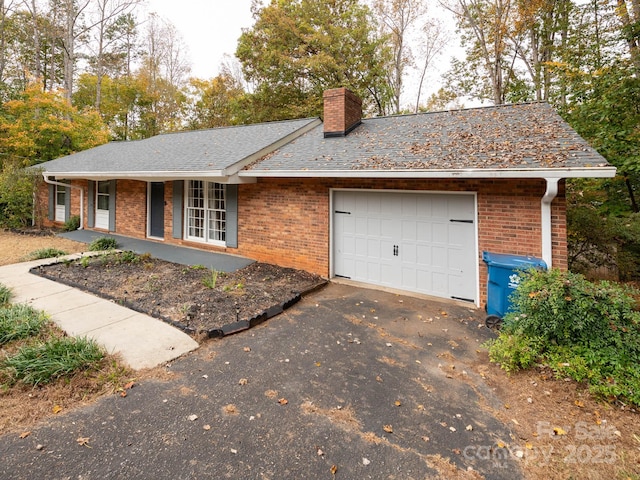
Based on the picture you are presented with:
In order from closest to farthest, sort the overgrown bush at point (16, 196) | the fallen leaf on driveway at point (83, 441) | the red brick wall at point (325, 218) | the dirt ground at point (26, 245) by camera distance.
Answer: the fallen leaf on driveway at point (83, 441)
the red brick wall at point (325, 218)
the dirt ground at point (26, 245)
the overgrown bush at point (16, 196)

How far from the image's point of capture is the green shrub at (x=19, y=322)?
4320 millimetres

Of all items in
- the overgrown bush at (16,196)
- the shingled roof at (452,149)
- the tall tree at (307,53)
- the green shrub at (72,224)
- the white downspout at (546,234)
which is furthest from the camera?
the tall tree at (307,53)

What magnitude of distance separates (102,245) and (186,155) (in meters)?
3.67

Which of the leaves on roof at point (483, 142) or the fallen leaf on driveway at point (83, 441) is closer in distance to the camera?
the fallen leaf on driveway at point (83, 441)

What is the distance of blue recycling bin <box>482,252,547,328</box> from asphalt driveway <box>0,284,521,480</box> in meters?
0.76

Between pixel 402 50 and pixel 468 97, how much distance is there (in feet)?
17.6

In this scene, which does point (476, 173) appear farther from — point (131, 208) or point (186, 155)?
point (131, 208)

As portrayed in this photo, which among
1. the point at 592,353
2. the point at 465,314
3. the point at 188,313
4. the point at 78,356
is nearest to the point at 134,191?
the point at 188,313

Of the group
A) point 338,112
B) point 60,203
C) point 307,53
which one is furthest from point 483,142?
point 60,203

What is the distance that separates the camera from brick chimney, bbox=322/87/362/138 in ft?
29.0

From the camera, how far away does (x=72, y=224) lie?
13.1 metres

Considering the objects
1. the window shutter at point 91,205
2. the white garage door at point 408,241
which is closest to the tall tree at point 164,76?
the window shutter at point 91,205

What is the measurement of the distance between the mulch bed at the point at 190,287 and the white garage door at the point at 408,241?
110cm

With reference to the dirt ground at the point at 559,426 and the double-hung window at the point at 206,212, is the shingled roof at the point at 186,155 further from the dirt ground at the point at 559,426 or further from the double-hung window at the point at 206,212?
the dirt ground at the point at 559,426
